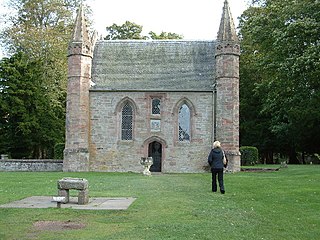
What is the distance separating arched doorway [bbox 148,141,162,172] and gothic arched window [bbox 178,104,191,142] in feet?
6.37

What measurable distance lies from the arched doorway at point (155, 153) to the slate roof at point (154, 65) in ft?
13.4

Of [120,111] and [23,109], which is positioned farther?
[23,109]

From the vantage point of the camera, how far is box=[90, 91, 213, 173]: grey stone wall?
3259cm

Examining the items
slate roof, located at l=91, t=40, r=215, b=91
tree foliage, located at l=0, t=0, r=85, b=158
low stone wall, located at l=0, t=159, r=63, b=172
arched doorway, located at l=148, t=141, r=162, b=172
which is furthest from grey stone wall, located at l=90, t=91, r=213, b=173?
tree foliage, located at l=0, t=0, r=85, b=158

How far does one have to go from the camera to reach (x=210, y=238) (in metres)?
8.70

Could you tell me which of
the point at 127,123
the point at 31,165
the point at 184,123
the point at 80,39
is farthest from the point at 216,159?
the point at 31,165

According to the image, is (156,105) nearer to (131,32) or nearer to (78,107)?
(78,107)

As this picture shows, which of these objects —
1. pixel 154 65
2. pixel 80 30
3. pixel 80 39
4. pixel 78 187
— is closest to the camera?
pixel 78 187

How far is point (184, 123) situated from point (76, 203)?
20289 mm

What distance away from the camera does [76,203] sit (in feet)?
43.6

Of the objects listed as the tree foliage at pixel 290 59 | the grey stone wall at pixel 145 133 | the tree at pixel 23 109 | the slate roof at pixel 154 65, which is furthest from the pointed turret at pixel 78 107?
the tree foliage at pixel 290 59

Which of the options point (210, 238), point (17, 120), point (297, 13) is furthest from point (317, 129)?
point (210, 238)

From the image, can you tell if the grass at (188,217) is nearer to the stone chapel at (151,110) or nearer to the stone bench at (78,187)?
the stone bench at (78,187)

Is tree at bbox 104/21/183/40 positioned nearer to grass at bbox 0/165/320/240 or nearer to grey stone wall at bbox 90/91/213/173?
grey stone wall at bbox 90/91/213/173
